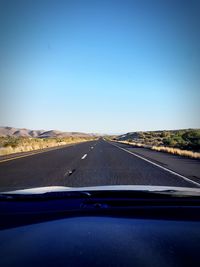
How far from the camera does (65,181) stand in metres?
10.8

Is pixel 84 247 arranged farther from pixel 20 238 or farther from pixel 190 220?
pixel 190 220

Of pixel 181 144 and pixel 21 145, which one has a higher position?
pixel 21 145

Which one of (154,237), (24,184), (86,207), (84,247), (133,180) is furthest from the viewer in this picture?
(133,180)

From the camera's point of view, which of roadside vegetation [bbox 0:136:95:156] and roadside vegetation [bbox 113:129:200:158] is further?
roadside vegetation [bbox 0:136:95:156]

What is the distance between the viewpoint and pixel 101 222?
3.79 metres

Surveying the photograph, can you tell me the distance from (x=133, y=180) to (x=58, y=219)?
7.23m

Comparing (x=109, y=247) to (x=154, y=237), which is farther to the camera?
(x=154, y=237)

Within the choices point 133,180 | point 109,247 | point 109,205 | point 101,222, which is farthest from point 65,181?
point 109,247

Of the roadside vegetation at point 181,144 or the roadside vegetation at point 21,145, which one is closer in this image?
the roadside vegetation at point 181,144

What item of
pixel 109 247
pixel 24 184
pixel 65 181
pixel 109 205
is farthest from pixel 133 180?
pixel 109 247

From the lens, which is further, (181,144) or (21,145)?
(181,144)

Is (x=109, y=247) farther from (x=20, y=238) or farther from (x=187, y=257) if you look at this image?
(x=20, y=238)

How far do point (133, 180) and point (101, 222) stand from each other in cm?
735

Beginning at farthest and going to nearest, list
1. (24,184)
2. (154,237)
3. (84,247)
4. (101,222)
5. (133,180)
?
(133,180)
(24,184)
(101,222)
(154,237)
(84,247)
